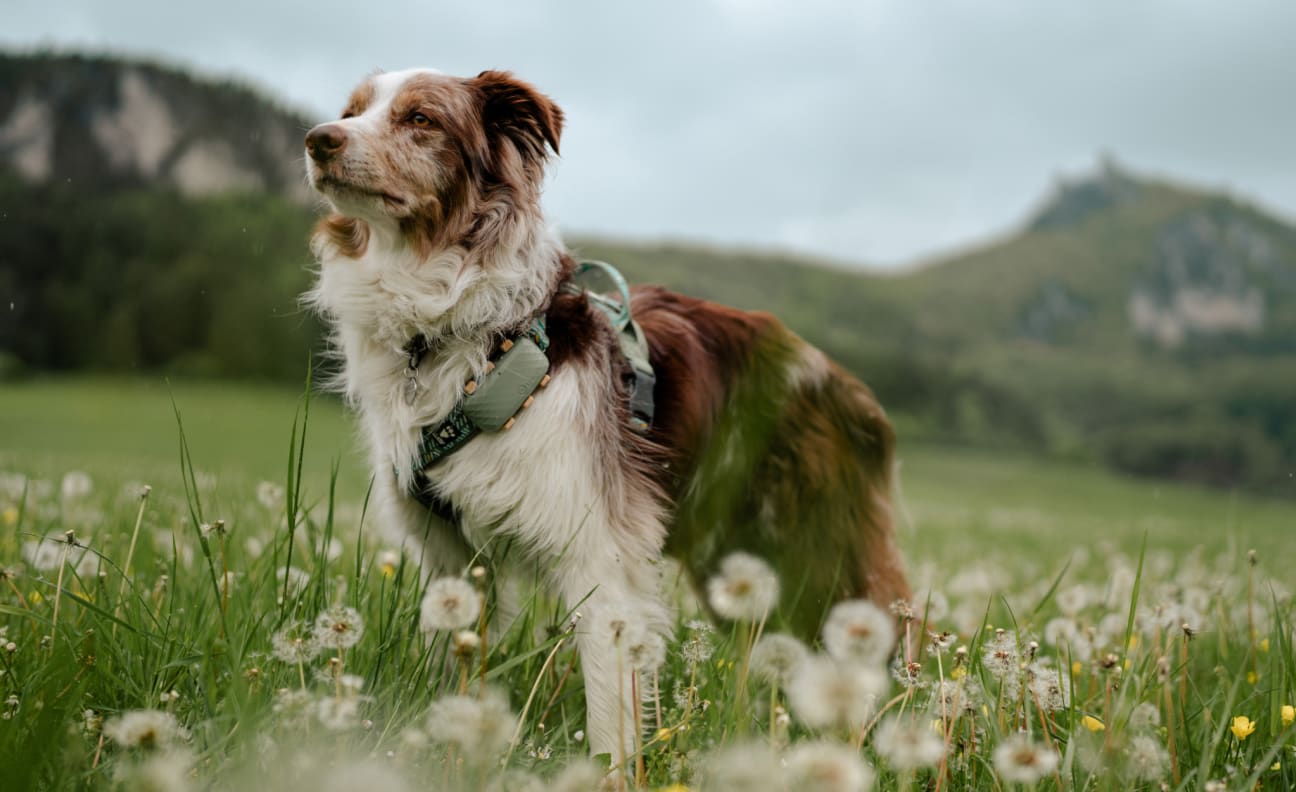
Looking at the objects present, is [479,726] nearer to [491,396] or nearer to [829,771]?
[829,771]

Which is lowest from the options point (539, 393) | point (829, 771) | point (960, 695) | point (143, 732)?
point (143, 732)

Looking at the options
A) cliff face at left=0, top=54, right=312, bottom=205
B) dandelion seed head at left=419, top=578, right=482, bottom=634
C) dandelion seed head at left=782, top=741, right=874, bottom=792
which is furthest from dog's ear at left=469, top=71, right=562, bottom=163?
cliff face at left=0, top=54, right=312, bottom=205

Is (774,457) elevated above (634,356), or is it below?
below

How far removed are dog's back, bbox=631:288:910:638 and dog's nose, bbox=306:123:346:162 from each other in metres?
1.28

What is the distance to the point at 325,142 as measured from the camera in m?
2.83

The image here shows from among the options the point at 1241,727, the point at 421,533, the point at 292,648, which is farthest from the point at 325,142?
the point at 1241,727

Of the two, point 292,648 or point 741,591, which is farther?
point 292,648

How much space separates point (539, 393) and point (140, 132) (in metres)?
59.5

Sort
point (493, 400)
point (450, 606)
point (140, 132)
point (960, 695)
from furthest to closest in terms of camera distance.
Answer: point (140, 132) → point (493, 400) → point (960, 695) → point (450, 606)

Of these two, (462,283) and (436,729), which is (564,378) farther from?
(436,729)

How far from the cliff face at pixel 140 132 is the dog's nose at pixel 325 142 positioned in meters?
35.9

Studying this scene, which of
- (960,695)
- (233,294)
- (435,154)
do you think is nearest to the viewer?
(960,695)

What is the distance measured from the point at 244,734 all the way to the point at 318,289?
6.52 ft

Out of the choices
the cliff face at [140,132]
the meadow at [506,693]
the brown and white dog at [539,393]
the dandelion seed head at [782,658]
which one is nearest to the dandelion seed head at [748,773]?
the meadow at [506,693]
